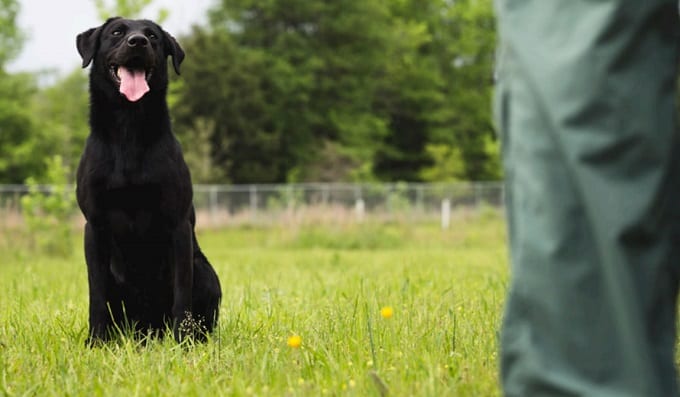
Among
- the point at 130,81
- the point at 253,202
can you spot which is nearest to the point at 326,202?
Answer: the point at 253,202

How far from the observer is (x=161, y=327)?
150 inches

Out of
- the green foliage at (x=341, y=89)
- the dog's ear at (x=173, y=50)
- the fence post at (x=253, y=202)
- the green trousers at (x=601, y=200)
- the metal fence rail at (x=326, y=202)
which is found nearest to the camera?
the green trousers at (x=601, y=200)

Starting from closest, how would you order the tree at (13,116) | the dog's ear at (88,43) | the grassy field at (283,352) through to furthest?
1. the grassy field at (283,352)
2. the dog's ear at (88,43)
3. the tree at (13,116)

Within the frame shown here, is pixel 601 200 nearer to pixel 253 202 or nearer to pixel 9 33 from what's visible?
pixel 253 202

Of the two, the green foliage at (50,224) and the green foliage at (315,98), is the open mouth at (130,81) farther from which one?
the green foliage at (315,98)

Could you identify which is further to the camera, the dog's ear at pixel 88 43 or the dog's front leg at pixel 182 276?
the dog's ear at pixel 88 43

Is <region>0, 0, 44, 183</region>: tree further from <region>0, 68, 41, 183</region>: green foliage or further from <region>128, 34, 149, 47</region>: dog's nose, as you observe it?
<region>128, 34, 149, 47</region>: dog's nose

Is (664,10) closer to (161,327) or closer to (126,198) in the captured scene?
(126,198)

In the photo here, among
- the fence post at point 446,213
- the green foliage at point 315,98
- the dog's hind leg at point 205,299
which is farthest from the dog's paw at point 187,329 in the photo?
→ the green foliage at point 315,98

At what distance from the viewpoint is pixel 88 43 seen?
382 cm

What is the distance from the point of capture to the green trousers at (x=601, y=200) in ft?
4.51

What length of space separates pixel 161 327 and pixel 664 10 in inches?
116

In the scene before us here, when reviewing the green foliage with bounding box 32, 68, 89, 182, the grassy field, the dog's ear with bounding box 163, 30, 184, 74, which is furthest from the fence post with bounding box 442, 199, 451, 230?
the dog's ear with bounding box 163, 30, 184, 74

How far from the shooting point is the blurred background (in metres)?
31.2
